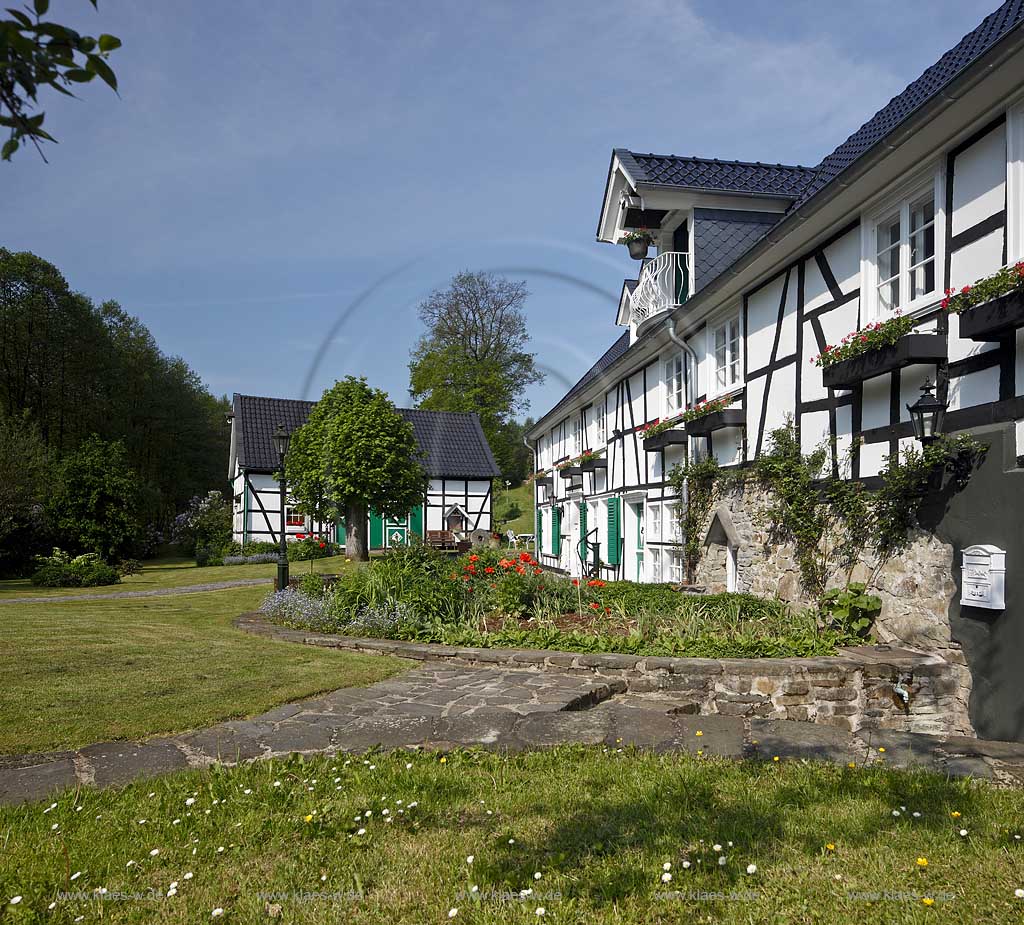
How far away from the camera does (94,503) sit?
769 inches

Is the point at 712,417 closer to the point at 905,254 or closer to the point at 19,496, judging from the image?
the point at 905,254

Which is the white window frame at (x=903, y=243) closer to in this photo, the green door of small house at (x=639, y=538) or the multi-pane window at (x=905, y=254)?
the multi-pane window at (x=905, y=254)

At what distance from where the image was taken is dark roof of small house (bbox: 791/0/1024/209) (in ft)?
23.6

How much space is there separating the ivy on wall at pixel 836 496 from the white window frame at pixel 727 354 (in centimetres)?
122

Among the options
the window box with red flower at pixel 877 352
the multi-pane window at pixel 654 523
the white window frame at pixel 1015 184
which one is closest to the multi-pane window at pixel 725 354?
the window box with red flower at pixel 877 352

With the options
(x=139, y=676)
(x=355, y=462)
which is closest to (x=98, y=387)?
(x=355, y=462)

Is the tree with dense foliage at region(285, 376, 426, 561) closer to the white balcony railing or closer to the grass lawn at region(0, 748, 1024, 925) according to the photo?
the white balcony railing

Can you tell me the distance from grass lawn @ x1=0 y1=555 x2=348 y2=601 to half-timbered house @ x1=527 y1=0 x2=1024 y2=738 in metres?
9.16

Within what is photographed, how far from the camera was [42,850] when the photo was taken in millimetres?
2900

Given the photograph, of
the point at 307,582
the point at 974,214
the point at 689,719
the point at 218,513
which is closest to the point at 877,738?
the point at 689,719

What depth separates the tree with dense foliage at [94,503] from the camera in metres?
19.5

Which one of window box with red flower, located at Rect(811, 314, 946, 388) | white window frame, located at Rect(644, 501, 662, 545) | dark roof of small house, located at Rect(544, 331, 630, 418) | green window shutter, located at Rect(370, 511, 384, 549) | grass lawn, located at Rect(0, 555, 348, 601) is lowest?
grass lawn, located at Rect(0, 555, 348, 601)

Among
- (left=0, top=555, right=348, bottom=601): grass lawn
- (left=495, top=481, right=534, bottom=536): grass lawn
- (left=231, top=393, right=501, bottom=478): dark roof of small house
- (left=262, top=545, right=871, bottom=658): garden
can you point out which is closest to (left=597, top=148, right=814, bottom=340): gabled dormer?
(left=262, top=545, right=871, bottom=658): garden

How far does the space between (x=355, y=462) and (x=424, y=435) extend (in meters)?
11.7
